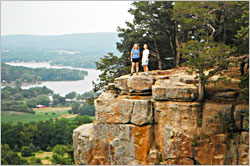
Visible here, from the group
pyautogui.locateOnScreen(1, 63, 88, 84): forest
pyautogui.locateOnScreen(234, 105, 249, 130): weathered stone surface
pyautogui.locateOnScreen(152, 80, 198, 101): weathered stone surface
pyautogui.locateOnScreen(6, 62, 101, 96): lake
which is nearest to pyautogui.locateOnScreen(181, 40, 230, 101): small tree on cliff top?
pyautogui.locateOnScreen(152, 80, 198, 101): weathered stone surface

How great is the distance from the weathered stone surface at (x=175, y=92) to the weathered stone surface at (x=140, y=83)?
532 millimetres

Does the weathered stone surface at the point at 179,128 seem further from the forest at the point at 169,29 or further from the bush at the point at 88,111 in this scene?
the bush at the point at 88,111

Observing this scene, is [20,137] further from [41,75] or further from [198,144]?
[41,75]

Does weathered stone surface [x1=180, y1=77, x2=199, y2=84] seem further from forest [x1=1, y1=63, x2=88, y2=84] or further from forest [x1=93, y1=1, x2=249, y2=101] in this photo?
forest [x1=1, y1=63, x2=88, y2=84]

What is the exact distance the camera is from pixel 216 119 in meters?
14.2

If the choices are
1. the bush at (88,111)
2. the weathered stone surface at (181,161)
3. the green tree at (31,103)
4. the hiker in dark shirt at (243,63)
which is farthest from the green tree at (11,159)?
the green tree at (31,103)

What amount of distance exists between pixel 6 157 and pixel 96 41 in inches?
2648

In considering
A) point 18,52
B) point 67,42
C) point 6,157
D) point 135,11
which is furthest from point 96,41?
point 135,11

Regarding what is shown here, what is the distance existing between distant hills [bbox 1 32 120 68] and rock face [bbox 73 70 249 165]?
99901 mm

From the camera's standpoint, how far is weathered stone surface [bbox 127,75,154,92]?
15486mm

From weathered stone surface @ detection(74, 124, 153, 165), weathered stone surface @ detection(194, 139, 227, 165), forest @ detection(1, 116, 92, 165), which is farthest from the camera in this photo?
forest @ detection(1, 116, 92, 165)

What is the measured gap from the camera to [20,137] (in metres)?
61.9

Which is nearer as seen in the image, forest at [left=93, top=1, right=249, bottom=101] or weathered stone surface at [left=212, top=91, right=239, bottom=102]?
weathered stone surface at [left=212, top=91, right=239, bottom=102]

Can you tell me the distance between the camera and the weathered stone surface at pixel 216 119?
1409 centimetres
